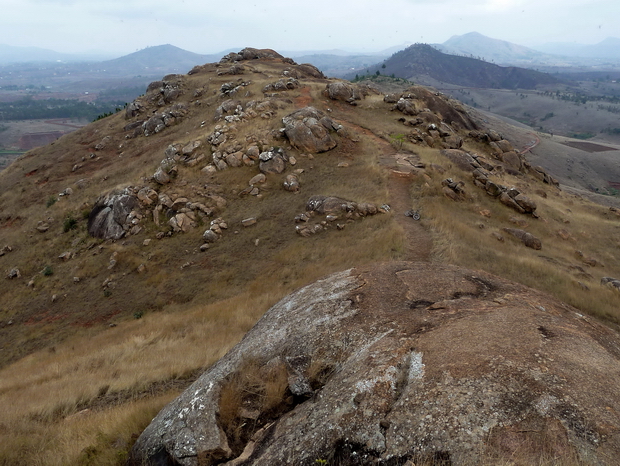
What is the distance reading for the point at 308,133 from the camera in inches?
986

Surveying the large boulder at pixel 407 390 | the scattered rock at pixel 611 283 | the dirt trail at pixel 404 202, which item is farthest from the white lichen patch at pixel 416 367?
the scattered rock at pixel 611 283

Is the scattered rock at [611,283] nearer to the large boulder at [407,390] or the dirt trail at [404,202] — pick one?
the dirt trail at [404,202]

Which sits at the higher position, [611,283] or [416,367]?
[416,367]

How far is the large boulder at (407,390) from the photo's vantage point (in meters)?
3.84

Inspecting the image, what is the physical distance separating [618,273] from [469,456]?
806 inches

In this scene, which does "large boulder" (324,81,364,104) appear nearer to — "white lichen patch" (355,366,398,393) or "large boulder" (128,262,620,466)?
"large boulder" (128,262,620,466)

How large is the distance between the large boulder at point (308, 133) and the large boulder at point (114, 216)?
12.5m

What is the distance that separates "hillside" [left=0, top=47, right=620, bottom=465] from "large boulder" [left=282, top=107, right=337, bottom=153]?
0.12m

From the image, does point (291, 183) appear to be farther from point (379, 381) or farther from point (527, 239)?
point (379, 381)

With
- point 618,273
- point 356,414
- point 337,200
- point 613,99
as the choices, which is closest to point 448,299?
point 356,414

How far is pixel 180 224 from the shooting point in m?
20.6

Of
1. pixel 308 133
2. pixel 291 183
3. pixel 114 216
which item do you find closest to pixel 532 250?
pixel 291 183

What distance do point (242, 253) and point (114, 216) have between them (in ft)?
36.4

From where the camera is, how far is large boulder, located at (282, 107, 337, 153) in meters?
25.0
